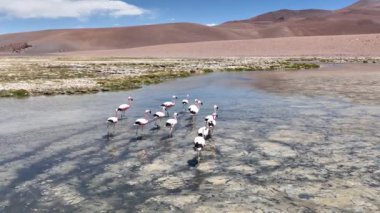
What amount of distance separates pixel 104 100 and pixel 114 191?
1910 centimetres

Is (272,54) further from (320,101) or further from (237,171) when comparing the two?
(237,171)

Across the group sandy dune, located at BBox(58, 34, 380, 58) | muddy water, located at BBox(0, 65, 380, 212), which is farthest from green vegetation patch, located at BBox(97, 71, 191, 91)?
sandy dune, located at BBox(58, 34, 380, 58)

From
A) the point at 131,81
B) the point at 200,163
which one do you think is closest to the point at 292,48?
the point at 131,81

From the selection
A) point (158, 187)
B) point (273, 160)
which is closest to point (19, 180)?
point (158, 187)

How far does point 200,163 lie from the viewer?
1527cm

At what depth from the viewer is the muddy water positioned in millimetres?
11922

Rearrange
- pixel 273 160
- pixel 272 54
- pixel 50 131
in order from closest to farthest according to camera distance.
→ 1. pixel 273 160
2. pixel 50 131
3. pixel 272 54

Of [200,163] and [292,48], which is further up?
[292,48]

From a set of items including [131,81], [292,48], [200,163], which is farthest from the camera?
[292,48]

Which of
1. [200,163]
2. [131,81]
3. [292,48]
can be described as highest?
[292,48]

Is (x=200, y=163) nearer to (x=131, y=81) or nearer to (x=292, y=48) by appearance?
(x=131, y=81)

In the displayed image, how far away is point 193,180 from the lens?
13.6 metres

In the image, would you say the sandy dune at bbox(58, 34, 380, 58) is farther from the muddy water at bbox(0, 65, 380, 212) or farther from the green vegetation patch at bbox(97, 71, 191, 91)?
the muddy water at bbox(0, 65, 380, 212)

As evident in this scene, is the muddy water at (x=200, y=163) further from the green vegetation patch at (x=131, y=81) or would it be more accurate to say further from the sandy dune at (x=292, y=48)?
the sandy dune at (x=292, y=48)
